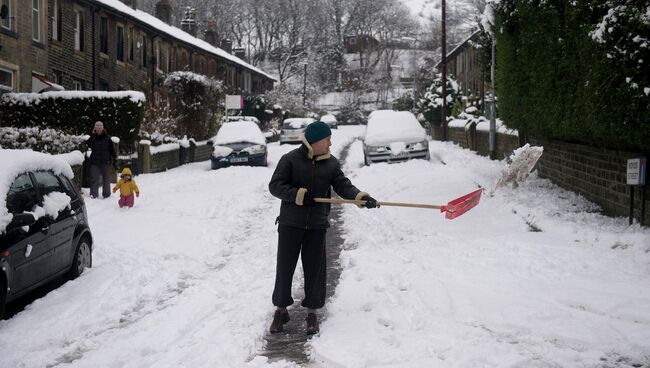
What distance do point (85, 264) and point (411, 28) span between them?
337ft

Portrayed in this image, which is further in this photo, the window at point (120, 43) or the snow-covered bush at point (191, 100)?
the window at point (120, 43)

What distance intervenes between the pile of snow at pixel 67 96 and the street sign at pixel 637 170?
533 inches

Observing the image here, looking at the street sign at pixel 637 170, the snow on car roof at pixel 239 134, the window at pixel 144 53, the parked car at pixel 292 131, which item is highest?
the window at pixel 144 53

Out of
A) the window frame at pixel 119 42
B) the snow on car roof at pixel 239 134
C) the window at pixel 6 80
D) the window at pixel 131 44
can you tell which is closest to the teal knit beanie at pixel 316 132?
the snow on car roof at pixel 239 134

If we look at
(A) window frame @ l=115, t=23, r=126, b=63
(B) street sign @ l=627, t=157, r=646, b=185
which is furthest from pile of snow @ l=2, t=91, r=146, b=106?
(B) street sign @ l=627, t=157, r=646, b=185

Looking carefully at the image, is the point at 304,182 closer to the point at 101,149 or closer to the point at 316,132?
the point at 316,132

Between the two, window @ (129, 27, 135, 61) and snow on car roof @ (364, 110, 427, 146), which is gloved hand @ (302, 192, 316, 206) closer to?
snow on car roof @ (364, 110, 427, 146)

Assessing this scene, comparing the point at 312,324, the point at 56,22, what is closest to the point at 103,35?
the point at 56,22

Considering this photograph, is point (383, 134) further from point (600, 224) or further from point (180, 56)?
point (180, 56)

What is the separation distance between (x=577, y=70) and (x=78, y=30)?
2242 cm

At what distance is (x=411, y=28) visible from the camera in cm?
10638

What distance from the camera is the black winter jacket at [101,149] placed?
15.1 metres

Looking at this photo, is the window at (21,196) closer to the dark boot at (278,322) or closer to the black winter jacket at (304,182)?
the black winter jacket at (304,182)

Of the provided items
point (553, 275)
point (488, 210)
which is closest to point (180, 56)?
point (488, 210)
